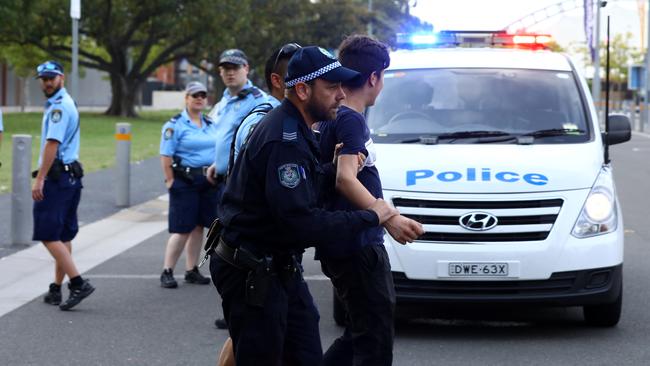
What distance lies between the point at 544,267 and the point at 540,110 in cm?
162

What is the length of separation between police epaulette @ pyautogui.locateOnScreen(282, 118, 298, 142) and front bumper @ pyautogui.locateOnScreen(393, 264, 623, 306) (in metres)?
3.23

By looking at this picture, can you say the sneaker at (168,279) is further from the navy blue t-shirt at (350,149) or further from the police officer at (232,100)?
the navy blue t-shirt at (350,149)

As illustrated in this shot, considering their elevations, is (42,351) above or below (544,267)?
below

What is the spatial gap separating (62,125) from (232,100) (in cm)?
147

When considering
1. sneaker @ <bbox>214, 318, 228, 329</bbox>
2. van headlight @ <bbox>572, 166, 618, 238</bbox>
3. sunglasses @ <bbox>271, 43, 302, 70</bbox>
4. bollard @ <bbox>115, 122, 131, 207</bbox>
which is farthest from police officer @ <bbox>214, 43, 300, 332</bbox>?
bollard @ <bbox>115, 122, 131, 207</bbox>

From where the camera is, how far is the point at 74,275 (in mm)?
8695

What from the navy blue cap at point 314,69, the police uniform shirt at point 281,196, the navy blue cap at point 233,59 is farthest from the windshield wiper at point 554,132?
the navy blue cap at point 314,69

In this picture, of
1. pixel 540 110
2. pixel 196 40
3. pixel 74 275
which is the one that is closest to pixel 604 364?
pixel 540 110

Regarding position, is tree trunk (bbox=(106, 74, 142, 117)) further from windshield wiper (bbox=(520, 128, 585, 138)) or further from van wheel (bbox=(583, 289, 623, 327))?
van wheel (bbox=(583, 289, 623, 327))

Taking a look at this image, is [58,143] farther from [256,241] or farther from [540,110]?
[256,241]

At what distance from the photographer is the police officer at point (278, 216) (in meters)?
4.30

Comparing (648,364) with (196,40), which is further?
(196,40)

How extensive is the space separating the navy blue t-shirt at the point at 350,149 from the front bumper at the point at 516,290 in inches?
89.7

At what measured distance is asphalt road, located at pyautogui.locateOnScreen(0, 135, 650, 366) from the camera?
713cm
